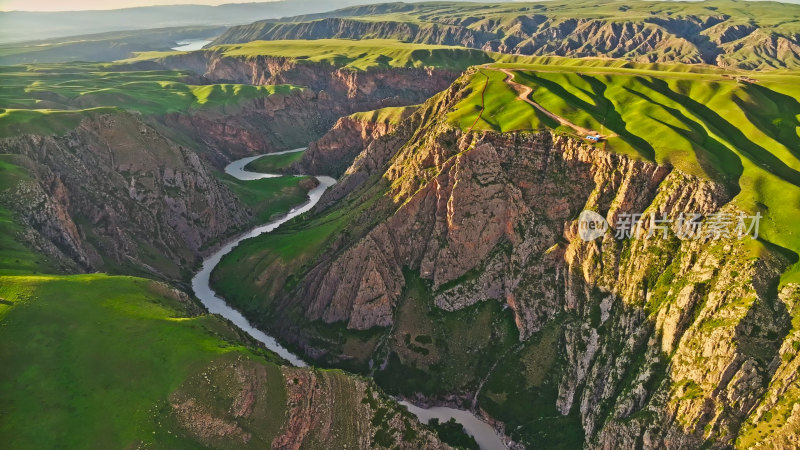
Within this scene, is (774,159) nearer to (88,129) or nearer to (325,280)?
(325,280)

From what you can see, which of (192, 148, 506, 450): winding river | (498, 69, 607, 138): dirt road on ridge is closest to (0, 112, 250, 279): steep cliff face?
(192, 148, 506, 450): winding river

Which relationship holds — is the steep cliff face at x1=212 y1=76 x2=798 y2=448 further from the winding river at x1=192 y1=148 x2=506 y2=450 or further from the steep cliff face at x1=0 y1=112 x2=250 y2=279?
the steep cliff face at x1=0 y1=112 x2=250 y2=279

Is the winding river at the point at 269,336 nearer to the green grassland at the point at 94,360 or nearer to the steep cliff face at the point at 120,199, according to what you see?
the steep cliff face at the point at 120,199

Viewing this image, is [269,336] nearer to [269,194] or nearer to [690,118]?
[269,194]

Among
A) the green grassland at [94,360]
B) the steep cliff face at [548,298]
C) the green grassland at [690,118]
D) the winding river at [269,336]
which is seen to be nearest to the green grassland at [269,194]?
the winding river at [269,336]

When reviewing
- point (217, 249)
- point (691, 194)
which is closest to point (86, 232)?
point (217, 249)

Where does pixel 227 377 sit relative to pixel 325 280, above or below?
above
